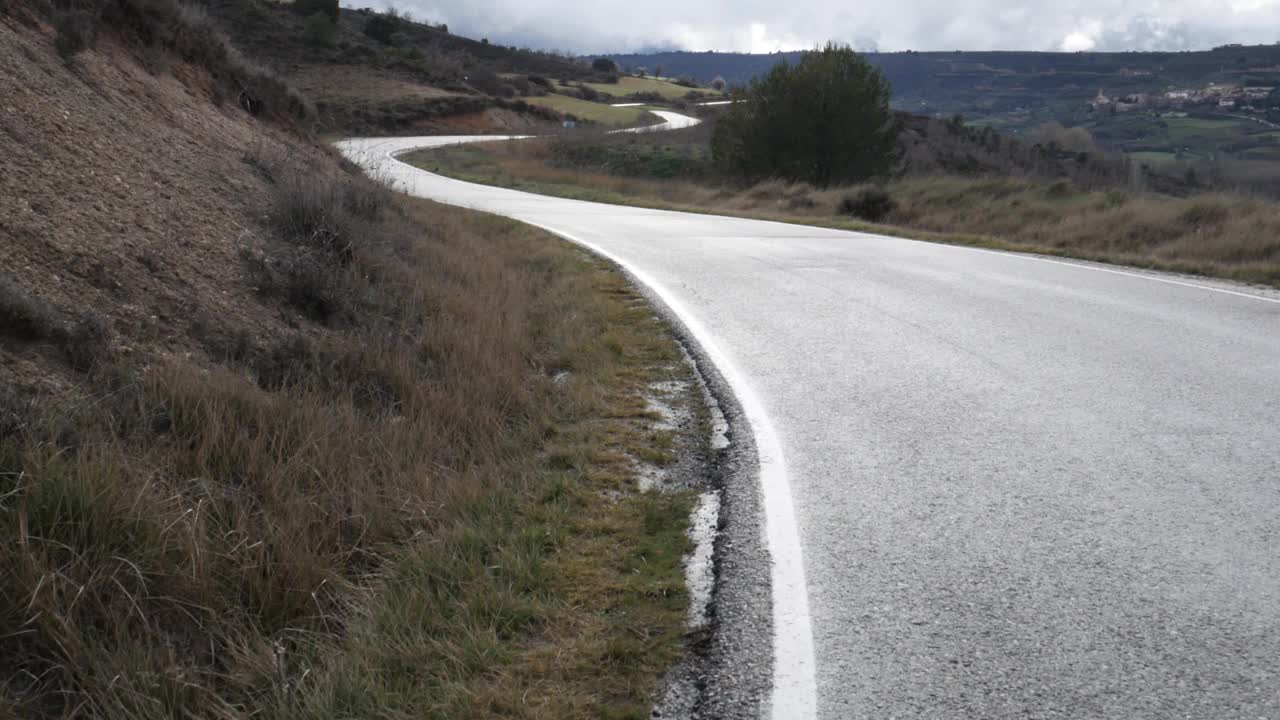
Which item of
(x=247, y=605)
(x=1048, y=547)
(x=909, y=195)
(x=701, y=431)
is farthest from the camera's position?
(x=909, y=195)

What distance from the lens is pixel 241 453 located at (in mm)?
4488

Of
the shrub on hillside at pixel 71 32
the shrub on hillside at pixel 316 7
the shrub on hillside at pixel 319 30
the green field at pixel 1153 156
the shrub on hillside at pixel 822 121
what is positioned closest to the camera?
the shrub on hillside at pixel 71 32

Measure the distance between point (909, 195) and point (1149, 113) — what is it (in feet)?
224

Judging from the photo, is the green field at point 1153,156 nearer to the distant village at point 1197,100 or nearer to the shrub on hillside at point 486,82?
the distant village at point 1197,100

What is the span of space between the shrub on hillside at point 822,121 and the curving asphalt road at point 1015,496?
25.8 m

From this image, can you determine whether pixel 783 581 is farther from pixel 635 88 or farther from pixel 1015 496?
pixel 635 88

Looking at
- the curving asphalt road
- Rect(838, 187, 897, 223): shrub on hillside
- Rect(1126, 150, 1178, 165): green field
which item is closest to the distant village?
Rect(1126, 150, 1178, 165): green field

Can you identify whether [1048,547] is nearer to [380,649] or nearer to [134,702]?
[380,649]

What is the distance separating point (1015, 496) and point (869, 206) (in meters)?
19.5

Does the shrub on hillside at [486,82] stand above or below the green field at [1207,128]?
above

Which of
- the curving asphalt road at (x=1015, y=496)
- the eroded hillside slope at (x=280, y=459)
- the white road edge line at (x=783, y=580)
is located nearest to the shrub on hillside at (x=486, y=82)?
the eroded hillside slope at (x=280, y=459)

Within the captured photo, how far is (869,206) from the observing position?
23.2 m

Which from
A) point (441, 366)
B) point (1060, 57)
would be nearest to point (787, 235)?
point (441, 366)

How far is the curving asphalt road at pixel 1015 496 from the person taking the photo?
3.20 metres
